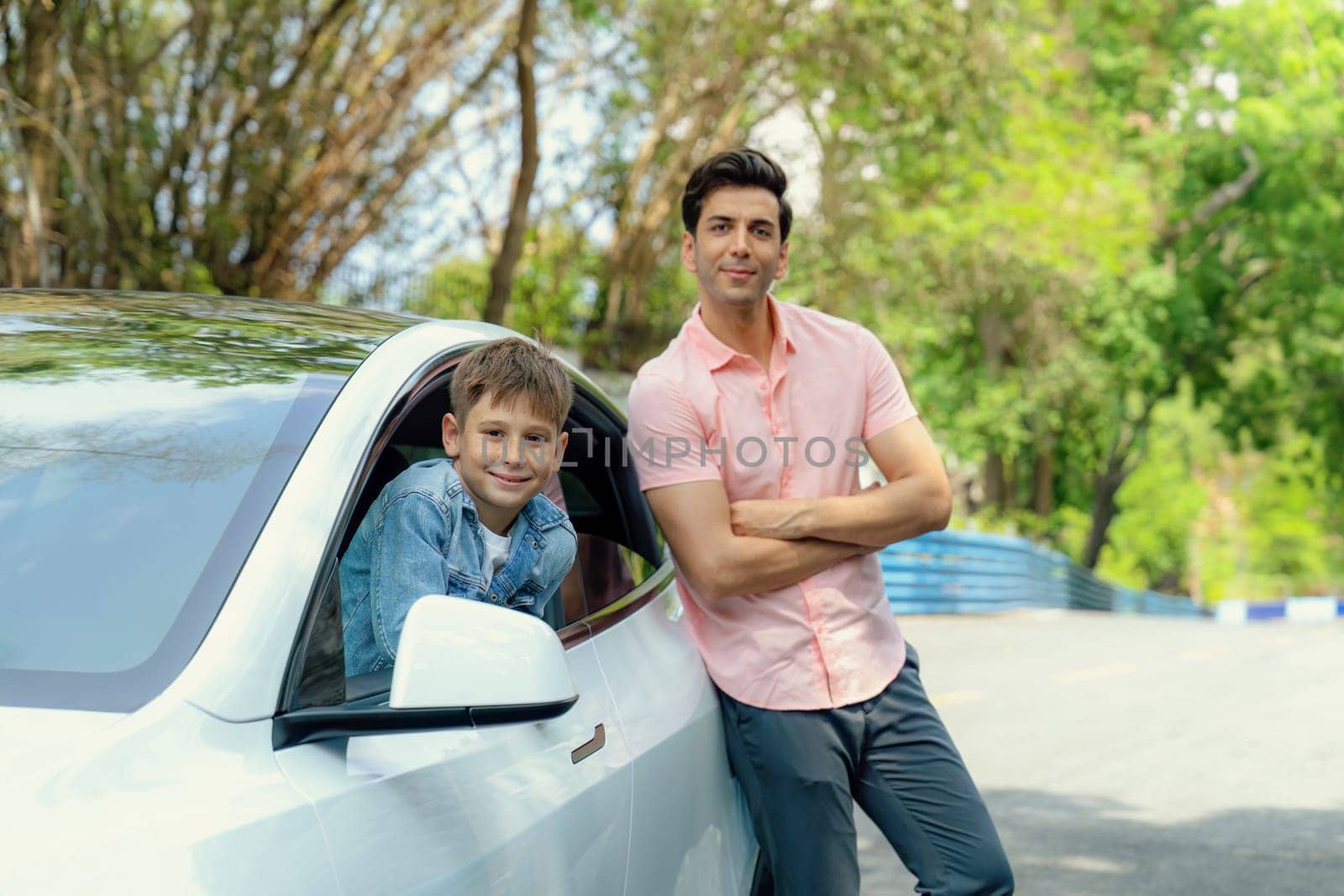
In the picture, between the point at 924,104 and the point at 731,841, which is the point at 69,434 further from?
the point at 924,104

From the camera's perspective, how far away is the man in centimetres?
329

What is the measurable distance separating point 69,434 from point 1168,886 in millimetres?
4653

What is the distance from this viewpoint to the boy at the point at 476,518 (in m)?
2.52

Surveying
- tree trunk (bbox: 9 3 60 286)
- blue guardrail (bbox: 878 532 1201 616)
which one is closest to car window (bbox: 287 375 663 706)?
tree trunk (bbox: 9 3 60 286)

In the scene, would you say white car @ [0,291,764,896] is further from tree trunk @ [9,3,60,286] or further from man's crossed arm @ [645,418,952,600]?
tree trunk @ [9,3,60,286]

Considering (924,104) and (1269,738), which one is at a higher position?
(924,104)

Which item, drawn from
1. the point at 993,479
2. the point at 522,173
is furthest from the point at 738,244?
the point at 993,479

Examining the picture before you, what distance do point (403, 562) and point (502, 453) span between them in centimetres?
29

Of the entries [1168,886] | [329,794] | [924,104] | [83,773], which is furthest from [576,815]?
[924,104]

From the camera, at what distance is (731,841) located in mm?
3365

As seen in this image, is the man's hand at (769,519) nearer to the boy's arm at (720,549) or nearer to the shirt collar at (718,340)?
the boy's arm at (720,549)

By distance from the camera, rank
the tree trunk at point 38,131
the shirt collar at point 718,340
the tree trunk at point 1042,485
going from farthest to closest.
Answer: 1. the tree trunk at point 1042,485
2. the tree trunk at point 38,131
3. the shirt collar at point 718,340

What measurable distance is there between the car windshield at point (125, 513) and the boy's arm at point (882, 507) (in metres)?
1.16

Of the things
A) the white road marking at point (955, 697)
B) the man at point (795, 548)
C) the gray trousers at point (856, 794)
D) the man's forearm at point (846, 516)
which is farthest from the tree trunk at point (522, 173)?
the gray trousers at point (856, 794)
